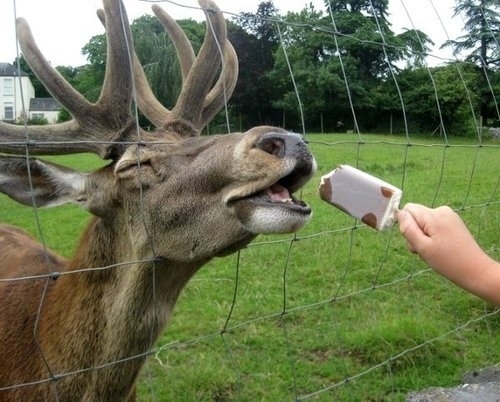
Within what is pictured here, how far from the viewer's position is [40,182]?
315cm

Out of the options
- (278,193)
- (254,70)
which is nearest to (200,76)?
(278,193)

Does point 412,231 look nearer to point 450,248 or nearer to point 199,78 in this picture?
point 450,248

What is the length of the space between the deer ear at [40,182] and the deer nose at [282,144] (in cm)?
105

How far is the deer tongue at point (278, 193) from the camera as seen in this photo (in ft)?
8.68

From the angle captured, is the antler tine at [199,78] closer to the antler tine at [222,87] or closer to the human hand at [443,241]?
the antler tine at [222,87]

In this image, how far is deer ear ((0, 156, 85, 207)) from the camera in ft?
9.96

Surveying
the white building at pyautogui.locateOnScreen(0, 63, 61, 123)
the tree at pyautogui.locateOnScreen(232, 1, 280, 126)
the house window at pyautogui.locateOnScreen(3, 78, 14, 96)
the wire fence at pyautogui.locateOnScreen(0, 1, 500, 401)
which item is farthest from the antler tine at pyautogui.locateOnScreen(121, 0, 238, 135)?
the house window at pyautogui.locateOnScreen(3, 78, 14, 96)

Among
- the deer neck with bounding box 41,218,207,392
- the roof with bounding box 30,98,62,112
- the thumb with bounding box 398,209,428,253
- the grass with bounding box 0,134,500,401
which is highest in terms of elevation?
the thumb with bounding box 398,209,428,253

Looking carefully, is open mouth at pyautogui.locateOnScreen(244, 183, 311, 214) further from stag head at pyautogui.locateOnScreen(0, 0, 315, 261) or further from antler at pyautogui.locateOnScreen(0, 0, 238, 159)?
antler at pyautogui.locateOnScreen(0, 0, 238, 159)

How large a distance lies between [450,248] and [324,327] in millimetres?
3209

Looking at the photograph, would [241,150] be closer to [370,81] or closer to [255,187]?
[255,187]

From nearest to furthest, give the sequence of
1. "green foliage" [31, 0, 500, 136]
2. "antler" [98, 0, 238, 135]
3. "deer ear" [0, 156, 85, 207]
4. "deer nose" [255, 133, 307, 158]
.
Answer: "deer nose" [255, 133, 307, 158] → "deer ear" [0, 156, 85, 207] → "antler" [98, 0, 238, 135] → "green foliage" [31, 0, 500, 136]

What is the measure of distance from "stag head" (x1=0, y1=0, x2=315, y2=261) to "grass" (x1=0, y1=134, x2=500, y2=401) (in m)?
0.54

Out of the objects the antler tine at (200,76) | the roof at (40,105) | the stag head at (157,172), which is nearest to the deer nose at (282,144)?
the stag head at (157,172)
